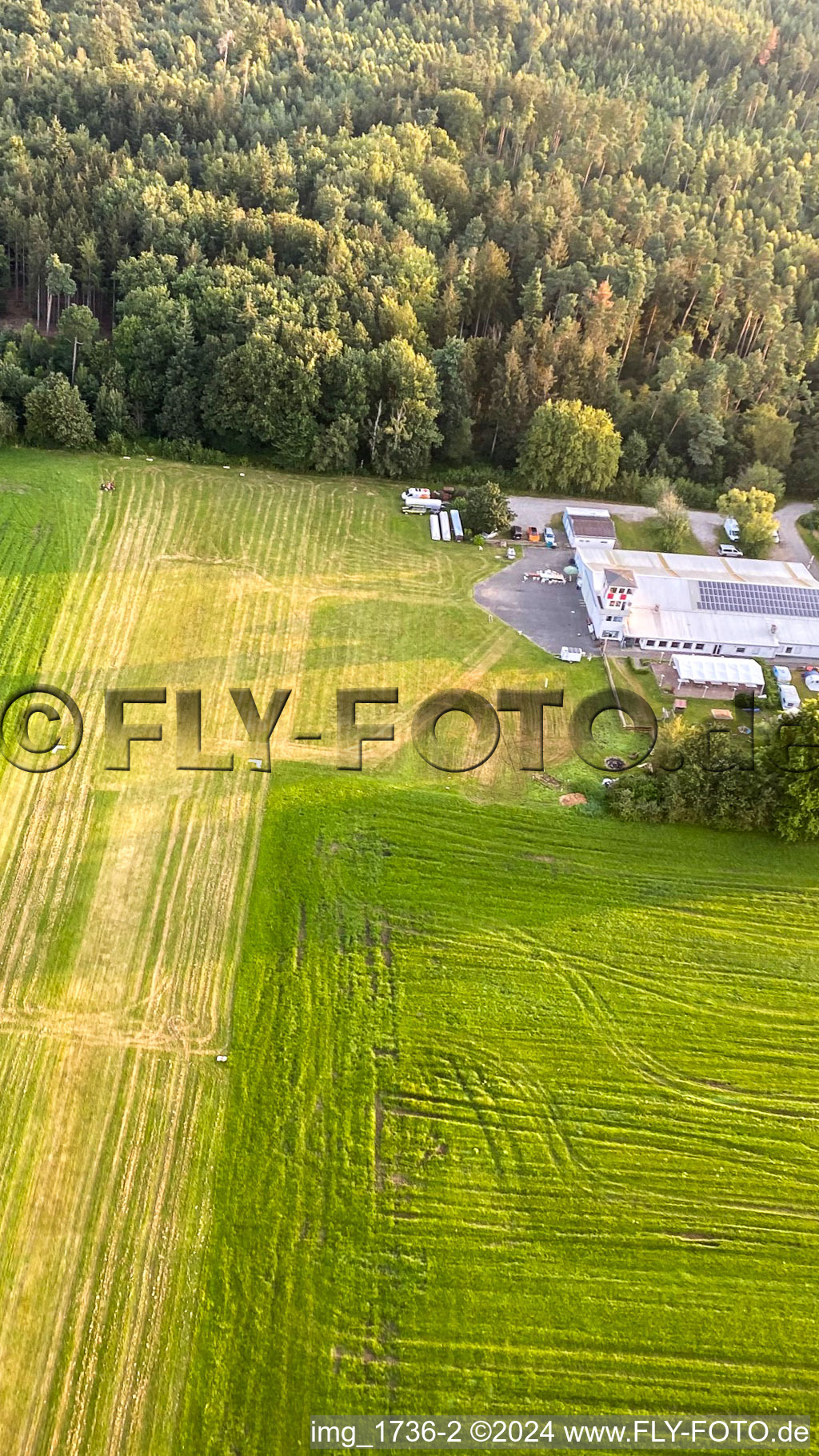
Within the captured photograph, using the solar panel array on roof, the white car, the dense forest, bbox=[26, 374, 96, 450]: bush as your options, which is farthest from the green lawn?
the dense forest

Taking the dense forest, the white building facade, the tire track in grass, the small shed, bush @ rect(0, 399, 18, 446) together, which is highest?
the dense forest

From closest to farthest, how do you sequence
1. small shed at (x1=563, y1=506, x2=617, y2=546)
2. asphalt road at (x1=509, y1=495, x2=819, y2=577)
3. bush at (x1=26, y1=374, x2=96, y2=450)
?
small shed at (x1=563, y1=506, x2=617, y2=546)
bush at (x1=26, y1=374, x2=96, y2=450)
asphalt road at (x1=509, y1=495, x2=819, y2=577)

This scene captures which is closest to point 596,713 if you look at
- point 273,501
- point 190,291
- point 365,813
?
point 365,813

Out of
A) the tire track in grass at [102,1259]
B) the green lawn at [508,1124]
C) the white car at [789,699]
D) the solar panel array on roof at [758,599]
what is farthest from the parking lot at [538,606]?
the tire track in grass at [102,1259]

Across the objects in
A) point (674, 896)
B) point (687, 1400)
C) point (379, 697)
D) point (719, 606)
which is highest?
point (719, 606)

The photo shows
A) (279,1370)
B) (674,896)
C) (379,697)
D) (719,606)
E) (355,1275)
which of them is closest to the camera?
(279,1370)

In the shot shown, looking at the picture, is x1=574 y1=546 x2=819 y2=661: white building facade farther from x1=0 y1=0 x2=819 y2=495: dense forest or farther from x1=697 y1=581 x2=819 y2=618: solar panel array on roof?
x1=0 y1=0 x2=819 y2=495: dense forest

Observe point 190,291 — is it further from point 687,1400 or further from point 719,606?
point 687,1400
